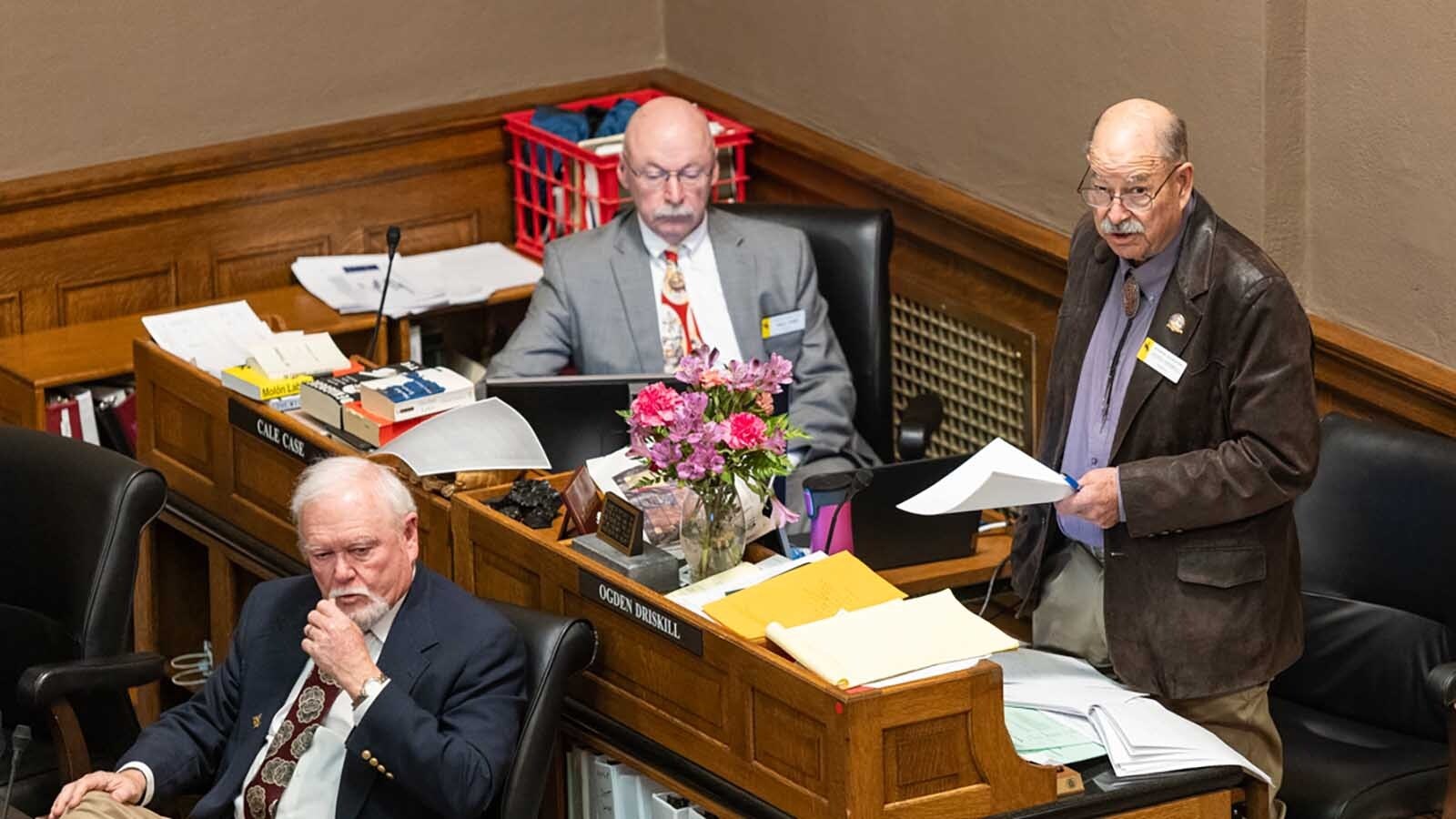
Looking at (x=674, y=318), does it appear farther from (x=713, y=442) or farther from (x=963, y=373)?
(x=713, y=442)

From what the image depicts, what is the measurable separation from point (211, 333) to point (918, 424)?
1.59 meters

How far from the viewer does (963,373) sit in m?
5.66

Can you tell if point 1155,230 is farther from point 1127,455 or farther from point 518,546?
point 518,546

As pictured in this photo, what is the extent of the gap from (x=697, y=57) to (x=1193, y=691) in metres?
3.10

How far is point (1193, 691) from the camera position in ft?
12.2

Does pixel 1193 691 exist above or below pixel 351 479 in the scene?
below

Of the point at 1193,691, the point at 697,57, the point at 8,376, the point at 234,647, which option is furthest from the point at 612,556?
the point at 697,57

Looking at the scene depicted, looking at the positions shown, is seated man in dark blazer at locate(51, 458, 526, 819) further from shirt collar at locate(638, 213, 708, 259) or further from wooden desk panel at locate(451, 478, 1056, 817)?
shirt collar at locate(638, 213, 708, 259)

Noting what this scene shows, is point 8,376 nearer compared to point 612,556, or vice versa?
point 612,556

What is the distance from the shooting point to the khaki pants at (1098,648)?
3.79 m

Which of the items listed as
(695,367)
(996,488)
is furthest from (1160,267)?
(695,367)

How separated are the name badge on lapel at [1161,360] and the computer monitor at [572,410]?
96 centimetres

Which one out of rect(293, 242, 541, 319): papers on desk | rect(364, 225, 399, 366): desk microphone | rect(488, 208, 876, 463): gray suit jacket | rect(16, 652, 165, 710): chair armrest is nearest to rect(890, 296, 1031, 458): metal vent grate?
rect(488, 208, 876, 463): gray suit jacket

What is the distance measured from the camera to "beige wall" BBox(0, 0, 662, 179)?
5.63m
